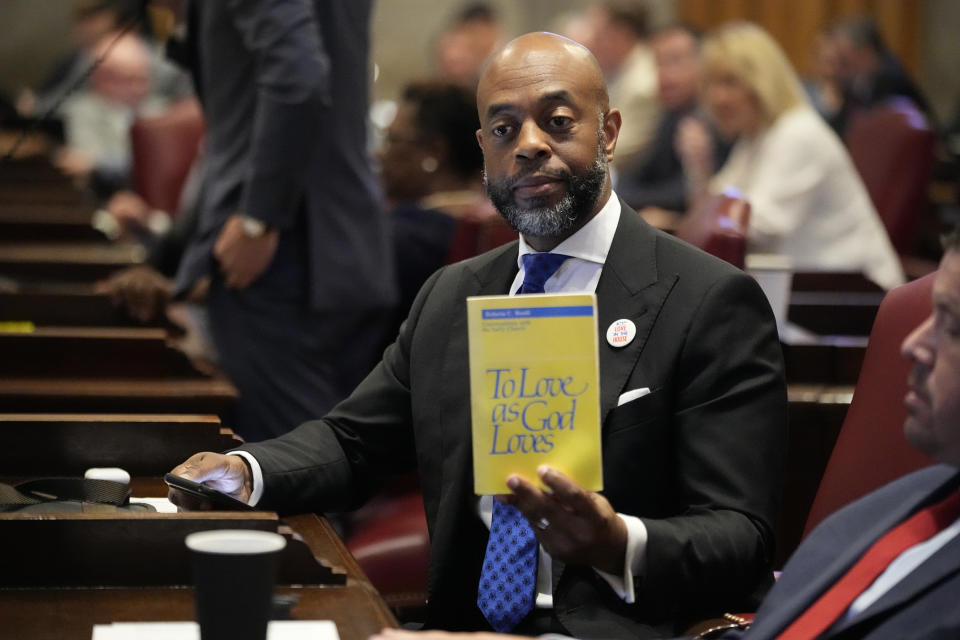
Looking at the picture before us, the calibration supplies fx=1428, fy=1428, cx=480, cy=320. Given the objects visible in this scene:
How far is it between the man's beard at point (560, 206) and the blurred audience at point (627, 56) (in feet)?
17.6

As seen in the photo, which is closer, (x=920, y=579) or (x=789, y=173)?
(x=920, y=579)

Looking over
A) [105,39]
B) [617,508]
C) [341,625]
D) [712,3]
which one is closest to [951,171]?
[712,3]

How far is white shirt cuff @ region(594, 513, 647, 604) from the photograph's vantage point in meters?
1.66

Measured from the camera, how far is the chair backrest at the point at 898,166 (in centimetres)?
508

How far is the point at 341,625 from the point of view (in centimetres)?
145

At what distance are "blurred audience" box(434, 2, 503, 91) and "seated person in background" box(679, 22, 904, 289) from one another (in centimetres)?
384

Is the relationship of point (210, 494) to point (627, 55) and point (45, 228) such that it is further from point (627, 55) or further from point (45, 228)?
point (627, 55)

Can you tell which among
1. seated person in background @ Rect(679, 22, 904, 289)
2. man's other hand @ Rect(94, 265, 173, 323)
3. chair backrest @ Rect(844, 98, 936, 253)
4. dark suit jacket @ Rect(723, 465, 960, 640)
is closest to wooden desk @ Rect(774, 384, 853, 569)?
dark suit jacket @ Rect(723, 465, 960, 640)

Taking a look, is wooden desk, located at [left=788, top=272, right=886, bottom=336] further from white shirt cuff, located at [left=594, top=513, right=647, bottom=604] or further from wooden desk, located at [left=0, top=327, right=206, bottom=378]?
white shirt cuff, located at [left=594, top=513, right=647, bottom=604]

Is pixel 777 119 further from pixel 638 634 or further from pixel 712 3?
pixel 712 3

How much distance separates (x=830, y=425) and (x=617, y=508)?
31.3 inches

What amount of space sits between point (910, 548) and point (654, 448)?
483mm

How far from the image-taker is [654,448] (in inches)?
71.9

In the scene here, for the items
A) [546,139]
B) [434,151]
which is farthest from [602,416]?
[434,151]
